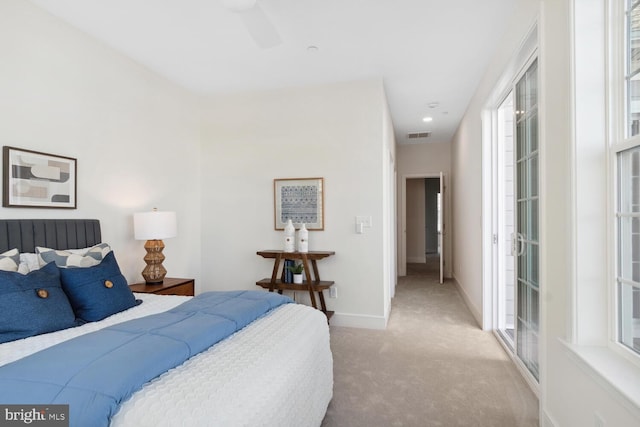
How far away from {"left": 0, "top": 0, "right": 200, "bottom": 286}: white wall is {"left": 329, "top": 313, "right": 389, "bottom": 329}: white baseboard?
5.93 ft

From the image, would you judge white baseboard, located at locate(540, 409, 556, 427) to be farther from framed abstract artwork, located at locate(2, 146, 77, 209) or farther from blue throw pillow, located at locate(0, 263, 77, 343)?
framed abstract artwork, located at locate(2, 146, 77, 209)

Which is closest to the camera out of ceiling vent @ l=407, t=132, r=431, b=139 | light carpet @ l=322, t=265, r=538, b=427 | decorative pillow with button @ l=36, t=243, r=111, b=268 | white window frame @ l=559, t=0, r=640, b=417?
white window frame @ l=559, t=0, r=640, b=417

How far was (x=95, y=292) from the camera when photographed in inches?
80.1

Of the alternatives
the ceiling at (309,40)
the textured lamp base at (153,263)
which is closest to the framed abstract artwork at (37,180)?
the textured lamp base at (153,263)

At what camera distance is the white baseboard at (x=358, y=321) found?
364 centimetres

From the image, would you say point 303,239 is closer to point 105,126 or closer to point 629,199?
point 105,126

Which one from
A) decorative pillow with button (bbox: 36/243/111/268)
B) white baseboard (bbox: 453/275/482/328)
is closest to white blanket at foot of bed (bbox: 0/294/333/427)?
decorative pillow with button (bbox: 36/243/111/268)

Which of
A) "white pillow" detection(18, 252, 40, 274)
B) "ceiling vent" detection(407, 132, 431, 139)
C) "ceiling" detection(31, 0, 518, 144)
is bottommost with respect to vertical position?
"white pillow" detection(18, 252, 40, 274)

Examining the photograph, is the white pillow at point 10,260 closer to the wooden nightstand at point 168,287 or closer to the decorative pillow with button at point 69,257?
the decorative pillow with button at point 69,257

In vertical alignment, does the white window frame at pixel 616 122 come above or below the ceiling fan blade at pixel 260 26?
below

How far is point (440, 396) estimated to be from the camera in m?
2.27

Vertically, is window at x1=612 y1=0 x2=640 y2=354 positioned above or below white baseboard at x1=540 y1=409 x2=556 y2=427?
above

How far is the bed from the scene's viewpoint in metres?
1.04

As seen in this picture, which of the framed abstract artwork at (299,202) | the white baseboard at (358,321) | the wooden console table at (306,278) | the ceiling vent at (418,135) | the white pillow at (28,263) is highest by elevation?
the ceiling vent at (418,135)
